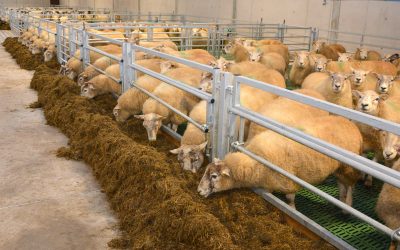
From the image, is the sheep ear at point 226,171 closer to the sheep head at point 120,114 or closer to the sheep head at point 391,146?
the sheep head at point 391,146

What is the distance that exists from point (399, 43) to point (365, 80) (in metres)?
5.06

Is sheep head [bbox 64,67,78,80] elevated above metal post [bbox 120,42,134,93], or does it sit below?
below

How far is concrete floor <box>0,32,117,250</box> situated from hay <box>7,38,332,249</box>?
7.4 inches

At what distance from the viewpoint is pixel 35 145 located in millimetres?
6367

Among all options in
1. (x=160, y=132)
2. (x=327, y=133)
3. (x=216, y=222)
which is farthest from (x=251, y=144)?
(x=160, y=132)

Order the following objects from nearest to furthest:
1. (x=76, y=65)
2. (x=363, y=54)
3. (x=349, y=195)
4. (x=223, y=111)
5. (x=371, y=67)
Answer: (x=349, y=195)
(x=223, y=111)
(x=371, y=67)
(x=76, y=65)
(x=363, y=54)

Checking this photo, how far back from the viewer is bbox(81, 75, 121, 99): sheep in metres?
8.18

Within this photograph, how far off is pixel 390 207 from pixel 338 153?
72 cm

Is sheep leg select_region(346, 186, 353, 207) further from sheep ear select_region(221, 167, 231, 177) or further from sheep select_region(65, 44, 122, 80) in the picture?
sheep select_region(65, 44, 122, 80)

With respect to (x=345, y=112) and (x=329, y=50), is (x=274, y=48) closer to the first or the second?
(x=329, y=50)

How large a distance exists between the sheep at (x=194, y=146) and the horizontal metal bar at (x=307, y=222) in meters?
0.89

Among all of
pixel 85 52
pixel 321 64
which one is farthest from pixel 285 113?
pixel 85 52

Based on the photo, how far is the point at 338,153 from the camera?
3.20m

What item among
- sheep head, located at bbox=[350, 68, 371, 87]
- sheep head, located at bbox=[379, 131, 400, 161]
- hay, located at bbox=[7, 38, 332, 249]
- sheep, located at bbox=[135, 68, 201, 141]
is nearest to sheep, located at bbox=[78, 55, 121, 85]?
sheep, located at bbox=[135, 68, 201, 141]
